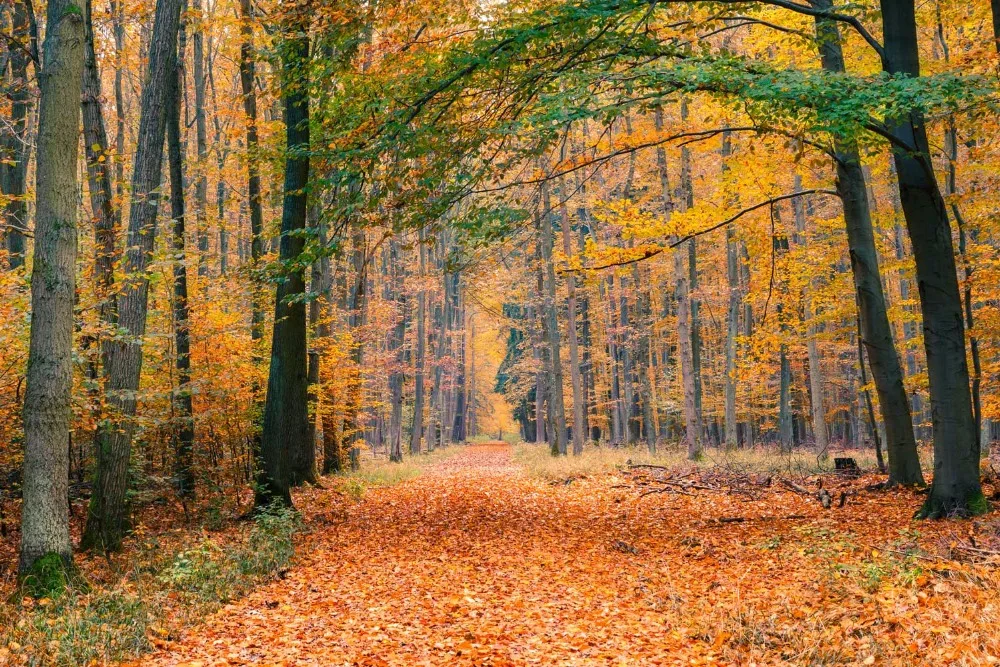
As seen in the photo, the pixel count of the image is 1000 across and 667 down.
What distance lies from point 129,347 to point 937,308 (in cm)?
1000

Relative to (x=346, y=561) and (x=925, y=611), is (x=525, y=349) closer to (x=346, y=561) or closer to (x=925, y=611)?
(x=346, y=561)

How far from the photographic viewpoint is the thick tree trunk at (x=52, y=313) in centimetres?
628

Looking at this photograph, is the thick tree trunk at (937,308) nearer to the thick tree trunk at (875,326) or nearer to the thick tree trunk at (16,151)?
the thick tree trunk at (875,326)

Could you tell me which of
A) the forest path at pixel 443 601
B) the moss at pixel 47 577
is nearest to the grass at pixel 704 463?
the forest path at pixel 443 601

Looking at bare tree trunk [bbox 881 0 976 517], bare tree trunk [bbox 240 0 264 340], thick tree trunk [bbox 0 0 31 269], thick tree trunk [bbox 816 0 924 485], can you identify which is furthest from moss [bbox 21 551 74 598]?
thick tree trunk [bbox 816 0 924 485]

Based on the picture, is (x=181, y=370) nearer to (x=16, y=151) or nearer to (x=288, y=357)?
(x=288, y=357)

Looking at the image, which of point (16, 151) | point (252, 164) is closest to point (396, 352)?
point (252, 164)

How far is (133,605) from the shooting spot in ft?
18.6

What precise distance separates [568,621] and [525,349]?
3280cm

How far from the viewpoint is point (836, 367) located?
108 ft

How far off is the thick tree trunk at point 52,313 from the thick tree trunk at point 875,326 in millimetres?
10099

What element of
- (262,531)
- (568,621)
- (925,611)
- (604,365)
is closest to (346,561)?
(262,531)

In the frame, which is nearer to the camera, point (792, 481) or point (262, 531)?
point (262, 531)

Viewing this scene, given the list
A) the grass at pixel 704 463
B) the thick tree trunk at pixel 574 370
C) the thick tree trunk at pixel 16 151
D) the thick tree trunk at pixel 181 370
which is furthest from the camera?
the thick tree trunk at pixel 574 370
